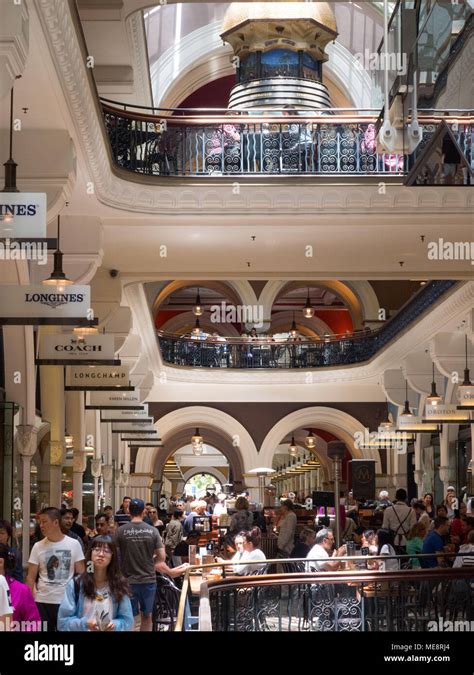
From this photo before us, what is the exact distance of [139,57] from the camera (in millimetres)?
17250

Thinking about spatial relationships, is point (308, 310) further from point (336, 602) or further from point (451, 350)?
point (336, 602)

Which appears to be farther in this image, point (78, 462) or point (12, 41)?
point (78, 462)

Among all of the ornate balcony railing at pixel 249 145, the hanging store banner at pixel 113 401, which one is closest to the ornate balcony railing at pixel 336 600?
the ornate balcony railing at pixel 249 145

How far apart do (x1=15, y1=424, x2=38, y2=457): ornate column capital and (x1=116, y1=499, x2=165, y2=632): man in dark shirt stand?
4360 millimetres

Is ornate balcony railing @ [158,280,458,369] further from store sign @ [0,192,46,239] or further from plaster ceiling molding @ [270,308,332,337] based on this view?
store sign @ [0,192,46,239]

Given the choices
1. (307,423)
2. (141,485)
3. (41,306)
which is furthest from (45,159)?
(141,485)

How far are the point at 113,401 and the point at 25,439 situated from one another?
4.28 meters

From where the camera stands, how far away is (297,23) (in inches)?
790

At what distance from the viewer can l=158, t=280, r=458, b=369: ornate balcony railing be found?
94.3ft

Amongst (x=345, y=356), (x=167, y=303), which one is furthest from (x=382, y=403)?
(x=167, y=303)

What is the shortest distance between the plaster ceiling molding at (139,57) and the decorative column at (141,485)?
1292 cm

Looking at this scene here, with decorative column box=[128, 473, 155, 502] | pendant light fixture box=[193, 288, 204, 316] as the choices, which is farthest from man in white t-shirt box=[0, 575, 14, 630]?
pendant light fixture box=[193, 288, 204, 316]

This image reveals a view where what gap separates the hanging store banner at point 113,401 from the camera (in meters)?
19.0
